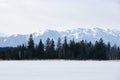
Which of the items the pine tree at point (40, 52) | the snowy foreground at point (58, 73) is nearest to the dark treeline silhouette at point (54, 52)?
the pine tree at point (40, 52)

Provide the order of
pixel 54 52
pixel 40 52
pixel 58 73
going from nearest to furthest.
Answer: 1. pixel 58 73
2. pixel 40 52
3. pixel 54 52

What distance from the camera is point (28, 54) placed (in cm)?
11281

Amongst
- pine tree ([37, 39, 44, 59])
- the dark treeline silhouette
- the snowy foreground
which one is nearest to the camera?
the snowy foreground

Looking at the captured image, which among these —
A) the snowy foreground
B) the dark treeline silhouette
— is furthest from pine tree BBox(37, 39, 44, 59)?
Result: the snowy foreground

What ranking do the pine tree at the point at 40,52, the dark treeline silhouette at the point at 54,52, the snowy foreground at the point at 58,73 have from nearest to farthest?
the snowy foreground at the point at 58,73
the dark treeline silhouette at the point at 54,52
the pine tree at the point at 40,52

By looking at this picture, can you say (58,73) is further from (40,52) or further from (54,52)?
(54,52)

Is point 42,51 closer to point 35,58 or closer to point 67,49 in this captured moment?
point 35,58

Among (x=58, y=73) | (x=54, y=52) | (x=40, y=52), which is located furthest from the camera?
(x=54, y=52)

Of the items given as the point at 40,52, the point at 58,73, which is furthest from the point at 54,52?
the point at 58,73

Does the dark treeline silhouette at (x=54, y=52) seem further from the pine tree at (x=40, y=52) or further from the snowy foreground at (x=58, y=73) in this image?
the snowy foreground at (x=58, y=73)

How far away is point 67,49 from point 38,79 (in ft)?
310

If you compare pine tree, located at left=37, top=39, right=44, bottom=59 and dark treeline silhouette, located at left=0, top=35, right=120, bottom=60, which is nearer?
dark treeline silhouette, located at left=0, top=35, right=120, bottom=60

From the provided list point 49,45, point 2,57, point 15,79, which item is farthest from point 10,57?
point 15,79

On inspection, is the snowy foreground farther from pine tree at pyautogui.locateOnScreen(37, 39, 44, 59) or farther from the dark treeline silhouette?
pine tree at pyautogui.locateOnScreen(37, 39, 44, 59)
